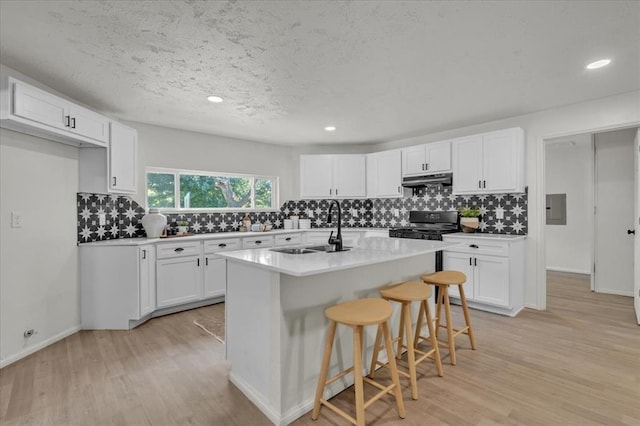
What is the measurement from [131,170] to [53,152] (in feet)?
2.39

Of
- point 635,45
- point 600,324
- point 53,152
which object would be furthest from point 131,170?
point 600,324

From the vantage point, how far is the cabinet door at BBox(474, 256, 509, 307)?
3.53m

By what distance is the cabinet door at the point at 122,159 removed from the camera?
11.0 feet

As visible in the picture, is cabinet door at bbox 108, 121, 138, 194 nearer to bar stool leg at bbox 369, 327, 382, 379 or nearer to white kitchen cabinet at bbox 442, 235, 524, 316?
bar stool leg at bbox 369, 327, 382, 379

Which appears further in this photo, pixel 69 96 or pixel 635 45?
pixel 69 96

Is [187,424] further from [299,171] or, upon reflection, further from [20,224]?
[299,171]

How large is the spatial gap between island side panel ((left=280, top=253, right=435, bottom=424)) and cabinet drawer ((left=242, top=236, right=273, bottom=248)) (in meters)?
2.51

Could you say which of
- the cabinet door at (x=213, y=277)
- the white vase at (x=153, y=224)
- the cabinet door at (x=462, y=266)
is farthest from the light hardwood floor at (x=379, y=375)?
the white vase at (x=153, y=224)

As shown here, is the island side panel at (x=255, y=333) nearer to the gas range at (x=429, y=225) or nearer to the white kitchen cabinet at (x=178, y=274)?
the white kitchen cabinet at (x=178, y=274)

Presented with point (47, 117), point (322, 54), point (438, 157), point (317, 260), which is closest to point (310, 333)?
point (317, 260)

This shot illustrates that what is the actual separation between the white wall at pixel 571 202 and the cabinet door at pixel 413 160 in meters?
2.73

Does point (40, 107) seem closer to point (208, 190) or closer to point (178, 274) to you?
point (178, 274)

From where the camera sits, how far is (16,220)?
8.68ft

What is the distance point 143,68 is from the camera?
2.53m
